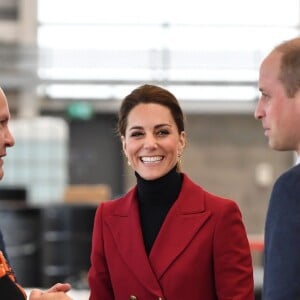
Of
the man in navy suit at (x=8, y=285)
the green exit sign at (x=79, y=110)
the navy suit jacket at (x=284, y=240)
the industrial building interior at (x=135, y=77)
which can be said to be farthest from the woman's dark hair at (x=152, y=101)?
the green exit sign at (x=79, y=110)

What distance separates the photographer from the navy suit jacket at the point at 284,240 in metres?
1.34

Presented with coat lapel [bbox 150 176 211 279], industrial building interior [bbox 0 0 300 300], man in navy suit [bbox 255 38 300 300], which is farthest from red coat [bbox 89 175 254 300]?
industrial building interior [bbox 0 0 300 300]

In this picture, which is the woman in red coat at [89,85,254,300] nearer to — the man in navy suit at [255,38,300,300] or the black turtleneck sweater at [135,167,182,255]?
the black turtleneck sweater at [135,167,182,255]

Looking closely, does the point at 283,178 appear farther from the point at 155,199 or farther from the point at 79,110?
the point at 79,110

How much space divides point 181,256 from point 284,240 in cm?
59

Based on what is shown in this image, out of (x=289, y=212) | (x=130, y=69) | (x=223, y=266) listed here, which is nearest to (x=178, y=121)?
(x=223, y=266)

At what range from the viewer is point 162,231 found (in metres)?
1.95

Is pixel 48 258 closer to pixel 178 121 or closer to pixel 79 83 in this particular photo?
pixel 79 83

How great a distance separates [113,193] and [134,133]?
855 centimetres

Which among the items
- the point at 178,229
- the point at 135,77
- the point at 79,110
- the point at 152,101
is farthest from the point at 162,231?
the point at 79,110

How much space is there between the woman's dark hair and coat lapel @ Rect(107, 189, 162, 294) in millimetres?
202

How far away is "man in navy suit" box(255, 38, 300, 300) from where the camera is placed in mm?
1348

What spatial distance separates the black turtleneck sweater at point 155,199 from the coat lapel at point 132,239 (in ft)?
0.09

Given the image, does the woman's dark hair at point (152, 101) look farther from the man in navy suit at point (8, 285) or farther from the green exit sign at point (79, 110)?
the green exit sign at point (79, 110)
